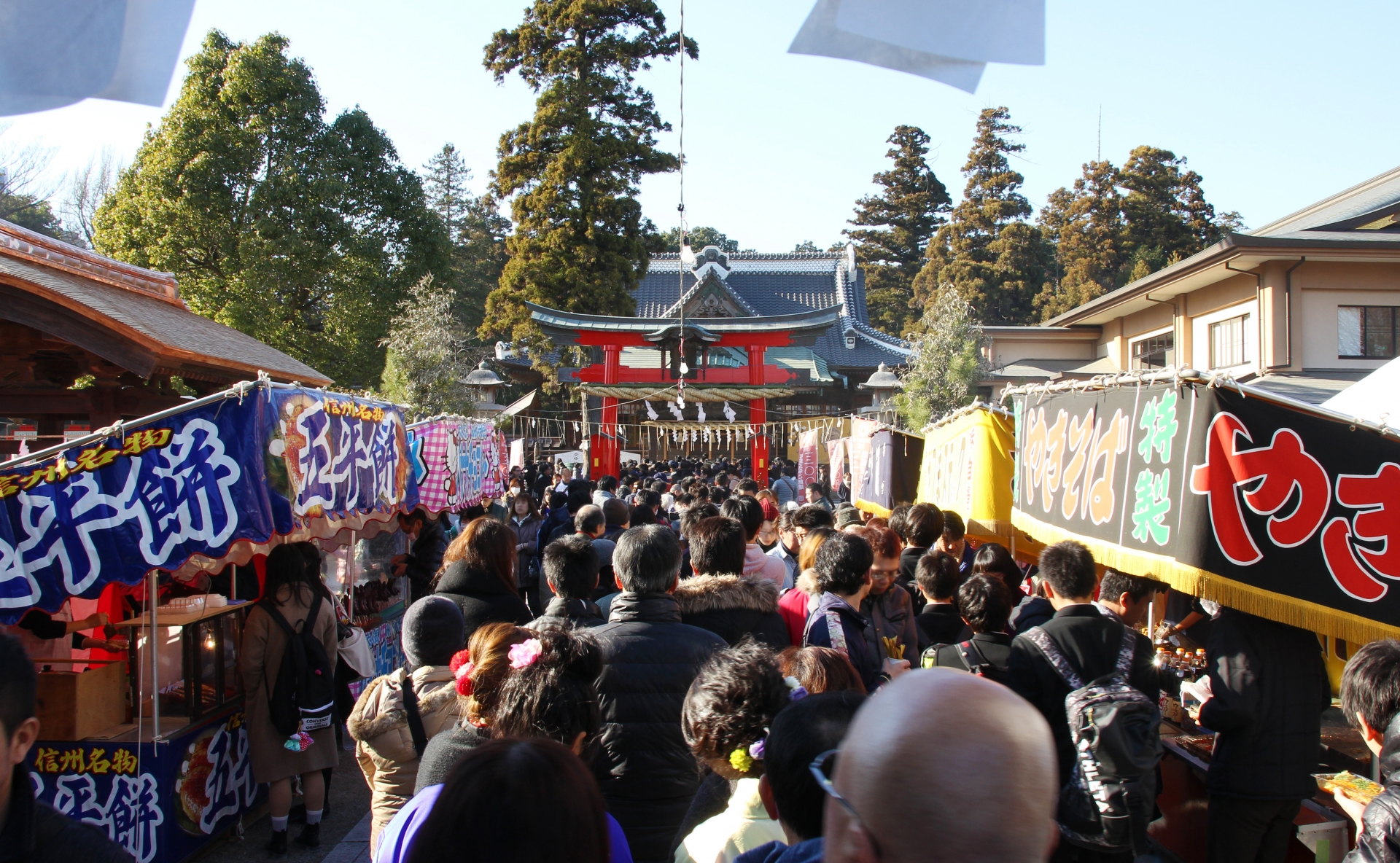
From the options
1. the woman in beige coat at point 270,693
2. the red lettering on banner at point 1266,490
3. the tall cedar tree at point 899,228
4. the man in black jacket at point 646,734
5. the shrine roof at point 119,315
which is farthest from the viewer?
the tall cedar tree at point 899,228

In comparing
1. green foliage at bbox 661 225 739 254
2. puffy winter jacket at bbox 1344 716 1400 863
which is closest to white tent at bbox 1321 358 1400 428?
puffy winter jacket at bbox 1344 716 1400 863

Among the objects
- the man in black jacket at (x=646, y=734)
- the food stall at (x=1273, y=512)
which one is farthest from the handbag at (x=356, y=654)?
the food stall at (x=1273, y=512)

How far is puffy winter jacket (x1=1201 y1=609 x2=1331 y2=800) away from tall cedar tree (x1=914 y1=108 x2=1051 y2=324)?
2903 cm

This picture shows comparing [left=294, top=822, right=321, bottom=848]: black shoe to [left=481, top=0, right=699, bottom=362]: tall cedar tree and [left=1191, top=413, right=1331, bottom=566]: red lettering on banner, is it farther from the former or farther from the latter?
[left=481, top=0, right=699, bottom=362]: tall cedar tree

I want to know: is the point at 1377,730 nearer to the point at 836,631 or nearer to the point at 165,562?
the point at 836,631

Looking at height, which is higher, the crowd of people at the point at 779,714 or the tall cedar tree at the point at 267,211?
the tall cedar tree at the point at 267,211

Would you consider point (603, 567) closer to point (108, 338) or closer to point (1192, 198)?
point (108, 338)

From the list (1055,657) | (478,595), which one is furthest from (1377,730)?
(478,595)

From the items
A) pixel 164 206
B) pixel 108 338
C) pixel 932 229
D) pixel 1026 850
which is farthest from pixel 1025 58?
pixel 932 229

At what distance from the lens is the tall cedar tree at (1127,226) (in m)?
31.2

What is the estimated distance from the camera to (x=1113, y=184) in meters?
32.8

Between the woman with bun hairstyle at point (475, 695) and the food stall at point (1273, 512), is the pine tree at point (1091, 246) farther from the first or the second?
the woman with bun hairstyle at point (475, 695)

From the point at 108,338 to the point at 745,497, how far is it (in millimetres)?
4448

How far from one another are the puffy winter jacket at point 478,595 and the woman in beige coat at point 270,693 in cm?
74
